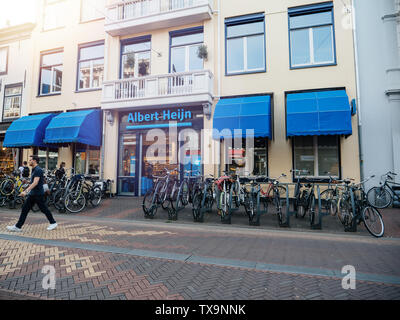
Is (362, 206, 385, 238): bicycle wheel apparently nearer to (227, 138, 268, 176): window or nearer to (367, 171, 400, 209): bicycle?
(367, 171, 400, 209): bicycle

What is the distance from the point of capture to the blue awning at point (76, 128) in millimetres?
11930

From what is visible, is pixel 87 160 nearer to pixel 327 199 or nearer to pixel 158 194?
pixel 158 194

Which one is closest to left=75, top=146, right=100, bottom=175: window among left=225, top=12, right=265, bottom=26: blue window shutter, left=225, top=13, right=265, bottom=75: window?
left=225, top=13, right=265, bottom=75: window

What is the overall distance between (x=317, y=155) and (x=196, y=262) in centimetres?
811

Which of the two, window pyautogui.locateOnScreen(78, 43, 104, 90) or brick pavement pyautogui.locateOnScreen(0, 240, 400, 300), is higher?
window pyautogui.locateOnScreen(78, 43, 104, 90)

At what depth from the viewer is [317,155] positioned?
1019 cm

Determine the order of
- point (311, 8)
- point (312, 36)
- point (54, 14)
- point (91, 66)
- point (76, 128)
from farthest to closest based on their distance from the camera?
point (54, 14)
point (91, 66)
point (76, 128)
point (312, 36)
point (311, 8)

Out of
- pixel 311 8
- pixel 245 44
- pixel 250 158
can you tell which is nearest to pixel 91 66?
pixel 245 44

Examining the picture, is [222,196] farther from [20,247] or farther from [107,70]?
[107,70]

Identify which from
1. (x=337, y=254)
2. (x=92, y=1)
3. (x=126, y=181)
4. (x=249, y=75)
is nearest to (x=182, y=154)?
(x=126, y=181)

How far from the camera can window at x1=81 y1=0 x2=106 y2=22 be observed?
46.8ft

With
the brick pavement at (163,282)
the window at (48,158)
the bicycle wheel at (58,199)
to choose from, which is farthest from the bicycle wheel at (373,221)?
the window at (48,158)

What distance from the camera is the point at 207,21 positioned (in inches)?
469

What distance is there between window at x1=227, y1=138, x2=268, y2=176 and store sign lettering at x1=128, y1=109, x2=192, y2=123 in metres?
2.75
